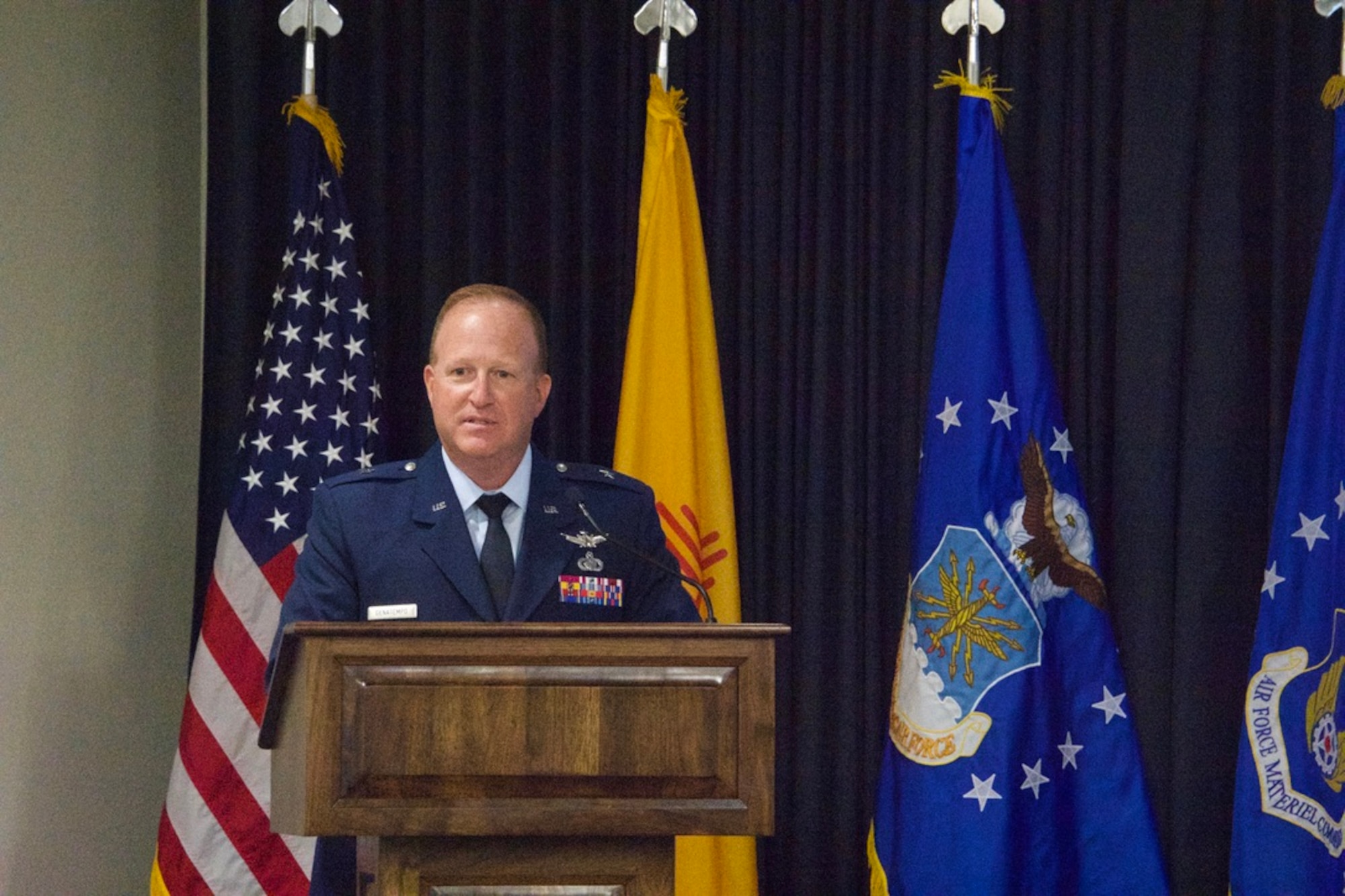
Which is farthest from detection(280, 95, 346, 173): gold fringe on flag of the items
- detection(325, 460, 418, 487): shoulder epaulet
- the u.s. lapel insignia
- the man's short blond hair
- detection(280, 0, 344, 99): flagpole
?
the u.s. lapel insignia

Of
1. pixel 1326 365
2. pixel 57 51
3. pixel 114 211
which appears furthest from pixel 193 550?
pixel 1326 365

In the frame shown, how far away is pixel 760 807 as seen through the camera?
2.04m

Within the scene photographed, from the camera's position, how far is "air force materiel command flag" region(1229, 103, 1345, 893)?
3.28 m

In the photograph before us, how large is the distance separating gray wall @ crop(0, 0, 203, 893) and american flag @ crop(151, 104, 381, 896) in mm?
214

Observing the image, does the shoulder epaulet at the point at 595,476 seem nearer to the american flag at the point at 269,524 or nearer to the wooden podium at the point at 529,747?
the wooden podium at the point at 529,747

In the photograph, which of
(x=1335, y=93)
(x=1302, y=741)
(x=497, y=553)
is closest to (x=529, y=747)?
(x=497, y=553)

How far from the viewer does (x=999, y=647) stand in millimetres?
3455

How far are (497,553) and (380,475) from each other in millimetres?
255

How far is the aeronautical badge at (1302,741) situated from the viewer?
129 inches

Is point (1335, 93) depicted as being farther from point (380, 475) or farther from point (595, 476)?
point (380, 475)

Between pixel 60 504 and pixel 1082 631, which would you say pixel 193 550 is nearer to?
pixel 60 504

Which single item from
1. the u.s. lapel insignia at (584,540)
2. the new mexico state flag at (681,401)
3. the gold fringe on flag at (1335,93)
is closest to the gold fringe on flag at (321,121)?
the new mexico state flag at (681,401)

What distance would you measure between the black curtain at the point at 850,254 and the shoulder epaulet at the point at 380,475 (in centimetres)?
137

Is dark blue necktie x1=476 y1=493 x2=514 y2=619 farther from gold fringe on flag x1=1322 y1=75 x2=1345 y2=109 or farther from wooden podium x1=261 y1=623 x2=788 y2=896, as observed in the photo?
gold fringe on flag x1=1322 y1=75 x2=1345 y2=109
